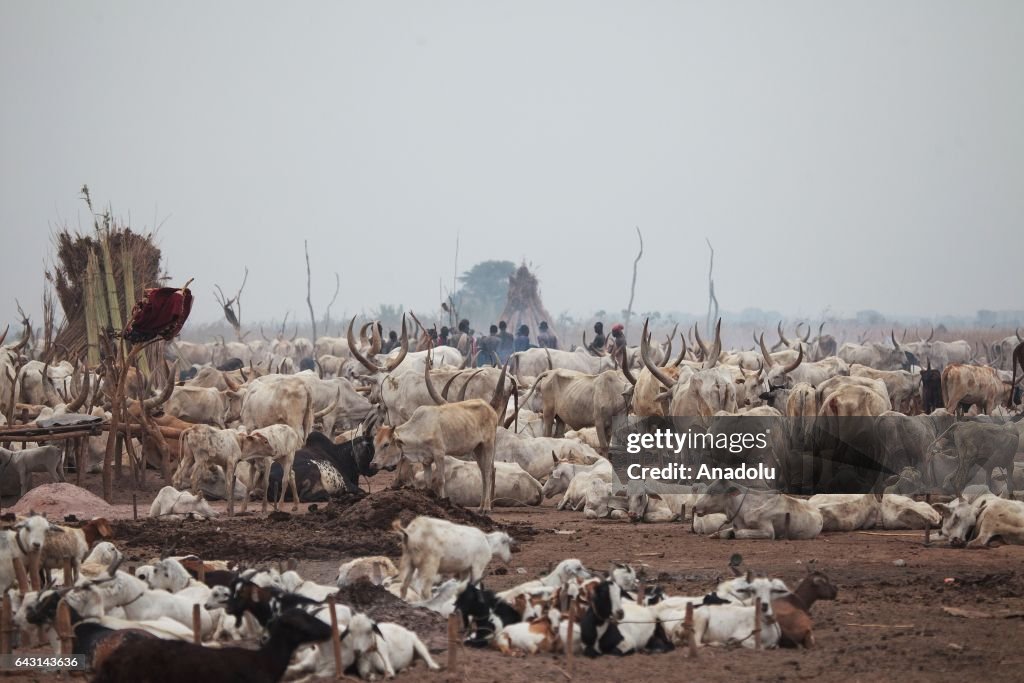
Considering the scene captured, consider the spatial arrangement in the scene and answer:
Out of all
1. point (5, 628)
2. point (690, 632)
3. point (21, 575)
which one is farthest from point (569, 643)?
point (21, 575)

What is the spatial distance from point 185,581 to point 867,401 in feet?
29.6

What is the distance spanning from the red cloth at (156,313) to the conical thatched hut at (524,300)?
31921mm

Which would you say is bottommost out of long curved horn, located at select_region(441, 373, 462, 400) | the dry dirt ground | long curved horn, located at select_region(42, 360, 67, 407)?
the dry dirt ground

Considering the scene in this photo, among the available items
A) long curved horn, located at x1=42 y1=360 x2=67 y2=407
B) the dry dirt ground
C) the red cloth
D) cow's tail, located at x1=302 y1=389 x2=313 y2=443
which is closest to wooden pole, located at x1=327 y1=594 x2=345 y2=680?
the dry dirt ground

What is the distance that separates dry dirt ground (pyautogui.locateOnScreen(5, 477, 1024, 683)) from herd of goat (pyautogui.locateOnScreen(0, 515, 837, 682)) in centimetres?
15

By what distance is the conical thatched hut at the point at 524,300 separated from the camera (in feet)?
152

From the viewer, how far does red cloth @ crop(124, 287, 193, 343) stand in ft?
46.6

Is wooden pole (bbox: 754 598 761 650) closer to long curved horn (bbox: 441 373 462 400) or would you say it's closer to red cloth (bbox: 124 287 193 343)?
red cloth (bbox: 124 287 193 343)

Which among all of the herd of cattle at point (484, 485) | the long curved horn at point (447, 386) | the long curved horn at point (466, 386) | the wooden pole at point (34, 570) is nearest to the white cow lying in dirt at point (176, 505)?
the herd of cattle at point (484, 485)

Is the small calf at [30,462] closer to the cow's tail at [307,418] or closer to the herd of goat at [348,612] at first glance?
the cow's tail at [307,418]

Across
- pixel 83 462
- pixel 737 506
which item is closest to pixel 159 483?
pixel 83 462

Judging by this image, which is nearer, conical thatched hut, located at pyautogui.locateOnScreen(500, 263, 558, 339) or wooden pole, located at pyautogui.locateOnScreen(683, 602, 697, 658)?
wooden pole, located at pyautogui.locateOnScreen(683, 602, 697, 658)

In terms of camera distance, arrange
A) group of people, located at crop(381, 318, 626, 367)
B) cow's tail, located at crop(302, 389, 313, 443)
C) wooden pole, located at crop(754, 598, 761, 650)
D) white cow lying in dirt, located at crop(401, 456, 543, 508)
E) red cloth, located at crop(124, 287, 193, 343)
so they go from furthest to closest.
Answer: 1. group of people, located at crop(381, 318, 626, 367)
2. cow's tail, located at crop(302, 389, 313, 443)
3. red cloth, located at crop(124, 287, 193, 343)
4. white cow lying in dirt, located at crop(401, 456, 543, 508)
5. wooden pole, located at crop(754, 598, 761, 650)

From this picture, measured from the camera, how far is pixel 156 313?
562 inches
